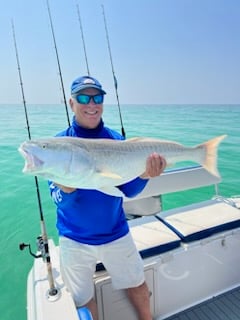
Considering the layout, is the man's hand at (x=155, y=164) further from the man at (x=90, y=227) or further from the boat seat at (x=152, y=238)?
the boat seat at (x=152, y=238)

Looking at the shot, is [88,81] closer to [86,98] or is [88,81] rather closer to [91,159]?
[86,98]

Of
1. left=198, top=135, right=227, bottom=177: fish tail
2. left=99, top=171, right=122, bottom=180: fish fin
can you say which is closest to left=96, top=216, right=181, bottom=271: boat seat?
left=198, top=135, right=227, bottom=177: fish tail

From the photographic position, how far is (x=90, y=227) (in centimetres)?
170

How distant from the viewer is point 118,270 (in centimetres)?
181

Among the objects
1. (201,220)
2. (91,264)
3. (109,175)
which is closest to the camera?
(109,175)

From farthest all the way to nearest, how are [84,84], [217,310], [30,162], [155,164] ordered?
[217,310] < [84,84] < [155,164] < [30,162]

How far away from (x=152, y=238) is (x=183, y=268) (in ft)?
1.17

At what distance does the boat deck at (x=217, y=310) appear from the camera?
2318 millimetres

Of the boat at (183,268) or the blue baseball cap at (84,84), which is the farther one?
the boat at (183,268)

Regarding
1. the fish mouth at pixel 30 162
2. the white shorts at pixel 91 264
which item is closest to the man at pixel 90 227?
the white shorts at pixel 91 264

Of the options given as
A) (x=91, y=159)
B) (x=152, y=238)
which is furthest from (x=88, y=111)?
(x=152, y=238)

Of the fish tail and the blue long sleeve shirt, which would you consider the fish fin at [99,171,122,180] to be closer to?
the blue long sleeve shirt

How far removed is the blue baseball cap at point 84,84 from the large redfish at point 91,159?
16.8 inches

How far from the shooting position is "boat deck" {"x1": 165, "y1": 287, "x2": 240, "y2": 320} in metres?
2.32
